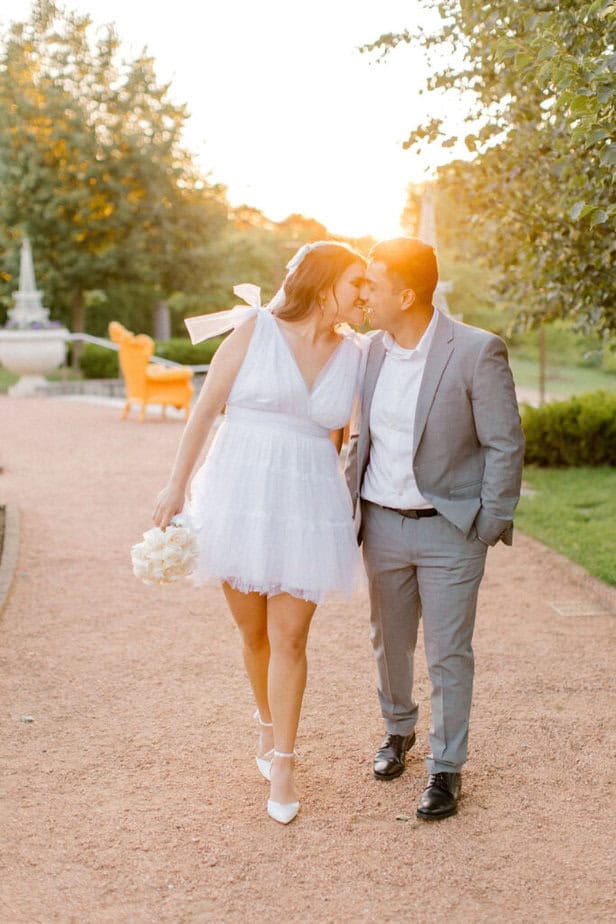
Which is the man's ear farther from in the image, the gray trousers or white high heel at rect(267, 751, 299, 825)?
white high heel at rect(267, 751, 299, 825)

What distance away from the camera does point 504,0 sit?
488cm

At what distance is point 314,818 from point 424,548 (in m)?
0.93

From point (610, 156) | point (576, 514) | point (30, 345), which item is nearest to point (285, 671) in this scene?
point (610, 156)

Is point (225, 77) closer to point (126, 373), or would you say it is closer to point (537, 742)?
point (126, 373)

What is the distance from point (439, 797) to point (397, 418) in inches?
48.0

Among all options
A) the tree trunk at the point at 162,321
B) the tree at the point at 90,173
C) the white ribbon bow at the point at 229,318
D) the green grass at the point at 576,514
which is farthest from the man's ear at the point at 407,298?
the tree trunk at the point at 162,321

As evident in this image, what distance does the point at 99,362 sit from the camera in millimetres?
21797

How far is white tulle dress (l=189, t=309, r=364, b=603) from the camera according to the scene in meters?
3.29

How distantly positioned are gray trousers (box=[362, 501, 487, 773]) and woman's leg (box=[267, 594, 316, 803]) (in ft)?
1.06

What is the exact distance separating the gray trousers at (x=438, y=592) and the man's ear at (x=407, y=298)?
2.22 ft

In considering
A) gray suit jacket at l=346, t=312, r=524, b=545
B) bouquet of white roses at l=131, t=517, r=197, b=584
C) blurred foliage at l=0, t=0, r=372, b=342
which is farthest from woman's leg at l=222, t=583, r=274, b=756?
blurred foliage at l=0, t=0, r=372, b=342

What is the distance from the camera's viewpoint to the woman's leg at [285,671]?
→ 3365 mm

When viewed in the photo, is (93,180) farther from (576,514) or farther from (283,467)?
(283,467)

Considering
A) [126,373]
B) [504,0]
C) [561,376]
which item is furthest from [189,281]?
[504,0]
